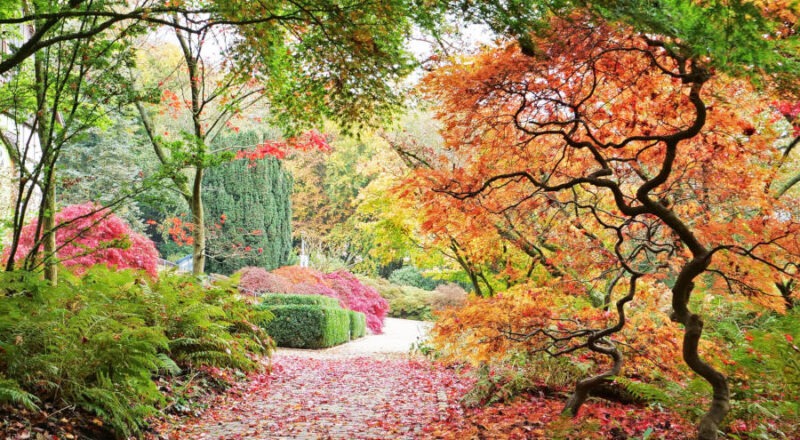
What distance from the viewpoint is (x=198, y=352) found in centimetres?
697

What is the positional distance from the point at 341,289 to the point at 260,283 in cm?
435

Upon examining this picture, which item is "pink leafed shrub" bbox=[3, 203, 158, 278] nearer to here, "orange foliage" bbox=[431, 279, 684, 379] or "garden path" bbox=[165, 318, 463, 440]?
"garden path" bbox=[165, 318, 463, 440]

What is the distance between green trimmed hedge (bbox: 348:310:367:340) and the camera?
1948 cm

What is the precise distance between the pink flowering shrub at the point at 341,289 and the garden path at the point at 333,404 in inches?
304

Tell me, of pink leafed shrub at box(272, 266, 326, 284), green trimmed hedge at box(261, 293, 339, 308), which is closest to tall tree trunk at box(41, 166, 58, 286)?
green trimmed hedge at box(261, 293, 339, 308)

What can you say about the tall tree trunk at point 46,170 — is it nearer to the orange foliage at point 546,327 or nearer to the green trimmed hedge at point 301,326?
the orange foliage at point 546,327

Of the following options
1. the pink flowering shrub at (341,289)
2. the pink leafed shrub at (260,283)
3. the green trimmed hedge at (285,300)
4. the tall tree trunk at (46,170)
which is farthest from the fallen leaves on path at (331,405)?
the pink flowering shrub at (341,289)

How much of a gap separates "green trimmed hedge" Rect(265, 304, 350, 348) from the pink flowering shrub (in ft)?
12.0

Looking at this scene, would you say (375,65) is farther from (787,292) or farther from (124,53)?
(787,292)

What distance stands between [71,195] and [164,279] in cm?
1875

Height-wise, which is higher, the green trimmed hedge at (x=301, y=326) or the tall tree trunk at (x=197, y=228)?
the tall tree trunk at (x=197, y=228)

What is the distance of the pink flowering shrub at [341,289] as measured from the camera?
19.8m

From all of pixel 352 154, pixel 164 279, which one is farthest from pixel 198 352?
pixel 352 154

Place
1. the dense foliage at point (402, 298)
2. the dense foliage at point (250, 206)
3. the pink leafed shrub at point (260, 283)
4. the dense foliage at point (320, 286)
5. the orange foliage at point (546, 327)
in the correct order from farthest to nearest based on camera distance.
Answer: the dense foliage at point (402, 298)
the dense foliage at point (250, 206)
the dense foliage at point (320, 286)
the pink leafed shrub at point (260, 283)
the orange foliage at point (546, 327)
